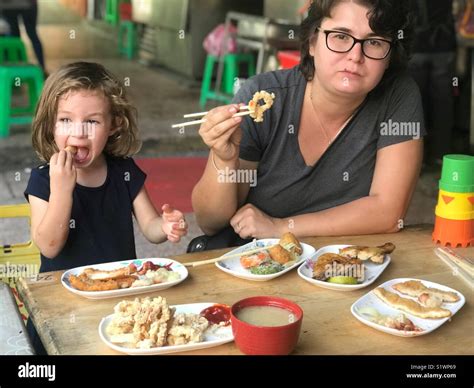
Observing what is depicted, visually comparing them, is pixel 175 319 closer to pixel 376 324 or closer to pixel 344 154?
A: pixel 376 324

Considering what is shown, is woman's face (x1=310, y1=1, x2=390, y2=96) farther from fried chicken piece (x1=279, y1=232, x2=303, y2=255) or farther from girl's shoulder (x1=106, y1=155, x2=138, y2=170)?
girl's shoulder (x1=106, y1=155, x2=138, y2=170)

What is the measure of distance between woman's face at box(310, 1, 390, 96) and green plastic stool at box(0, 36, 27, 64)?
5.96m

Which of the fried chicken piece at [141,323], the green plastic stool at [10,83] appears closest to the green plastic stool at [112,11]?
the green plastic stool at [10,83]

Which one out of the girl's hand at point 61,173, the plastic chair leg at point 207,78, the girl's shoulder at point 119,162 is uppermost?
the girl's hand at point 61,173

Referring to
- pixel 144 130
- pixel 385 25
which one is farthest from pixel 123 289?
pixel 144 130

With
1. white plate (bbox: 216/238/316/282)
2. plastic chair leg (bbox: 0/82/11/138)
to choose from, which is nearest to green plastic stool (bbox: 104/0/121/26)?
plastic chair leg (bbox: 0/82/11/138)

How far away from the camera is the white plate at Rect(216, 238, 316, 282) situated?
1855mm

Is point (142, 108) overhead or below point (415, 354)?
below

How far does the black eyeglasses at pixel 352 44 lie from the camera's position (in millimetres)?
2172

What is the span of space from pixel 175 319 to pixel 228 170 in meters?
0.75

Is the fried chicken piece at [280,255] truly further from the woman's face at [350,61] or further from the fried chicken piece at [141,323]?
the woman's face at [350,61]

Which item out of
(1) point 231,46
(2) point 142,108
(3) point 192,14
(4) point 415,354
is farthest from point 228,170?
(3) point 192,14

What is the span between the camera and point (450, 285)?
187 cm

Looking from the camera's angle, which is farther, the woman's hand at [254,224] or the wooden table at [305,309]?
the woman's hand at [254,224]
